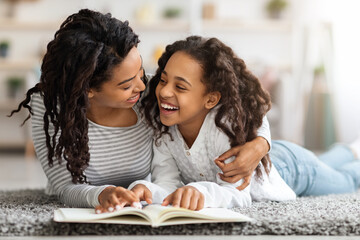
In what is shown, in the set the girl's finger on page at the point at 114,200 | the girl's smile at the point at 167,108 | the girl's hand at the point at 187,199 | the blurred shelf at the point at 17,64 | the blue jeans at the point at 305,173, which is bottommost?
the blurred shelf at the point at 17,64

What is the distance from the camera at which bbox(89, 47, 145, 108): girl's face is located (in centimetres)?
141

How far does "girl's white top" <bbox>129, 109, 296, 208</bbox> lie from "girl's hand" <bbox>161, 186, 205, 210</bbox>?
88mm

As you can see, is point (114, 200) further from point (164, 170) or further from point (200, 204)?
point (164, 170)

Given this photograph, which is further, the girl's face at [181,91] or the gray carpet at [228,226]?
the girl's face at [181,91]

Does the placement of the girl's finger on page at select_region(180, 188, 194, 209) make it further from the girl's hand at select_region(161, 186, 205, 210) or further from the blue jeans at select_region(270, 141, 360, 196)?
the blue jeans at select_region(270, 141, 360, 196)

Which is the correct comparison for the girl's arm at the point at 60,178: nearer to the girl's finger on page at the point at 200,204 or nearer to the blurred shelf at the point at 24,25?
the girl's finger on page at the point at 200,204

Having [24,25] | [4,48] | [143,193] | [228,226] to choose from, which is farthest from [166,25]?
[228,226]

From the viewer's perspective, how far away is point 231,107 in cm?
146

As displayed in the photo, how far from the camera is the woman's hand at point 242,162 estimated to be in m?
1.41

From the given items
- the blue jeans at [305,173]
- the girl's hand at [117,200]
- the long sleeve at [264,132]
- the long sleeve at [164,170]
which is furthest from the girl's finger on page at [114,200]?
the blue jeans at [305,173]

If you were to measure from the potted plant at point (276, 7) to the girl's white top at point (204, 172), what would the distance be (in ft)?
12.8

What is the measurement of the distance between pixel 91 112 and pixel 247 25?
3900 millimetres

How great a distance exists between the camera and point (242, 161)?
1.41 metres

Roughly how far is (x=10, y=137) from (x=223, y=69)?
13.9 ft
